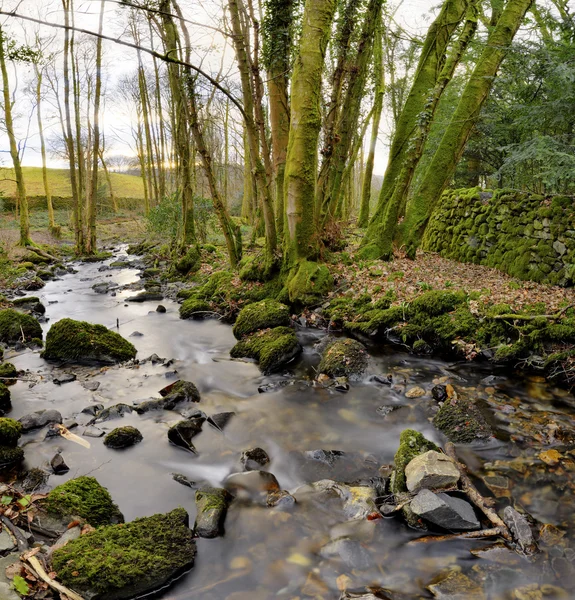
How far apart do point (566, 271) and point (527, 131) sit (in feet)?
16.0

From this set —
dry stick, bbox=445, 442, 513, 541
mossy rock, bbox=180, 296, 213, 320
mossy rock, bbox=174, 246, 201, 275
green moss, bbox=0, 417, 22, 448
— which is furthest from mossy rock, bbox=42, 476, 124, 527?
mossy rock, bbox=174, 246, 201, 275

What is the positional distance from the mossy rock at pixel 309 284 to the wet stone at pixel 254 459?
16.1 ft

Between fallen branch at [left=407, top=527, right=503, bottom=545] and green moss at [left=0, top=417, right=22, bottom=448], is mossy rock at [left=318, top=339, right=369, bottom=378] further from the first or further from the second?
green moss at [left=0, top=417, right=22, bottom=448]

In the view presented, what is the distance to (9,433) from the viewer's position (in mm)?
4297

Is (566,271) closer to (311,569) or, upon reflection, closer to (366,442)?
(366,442)

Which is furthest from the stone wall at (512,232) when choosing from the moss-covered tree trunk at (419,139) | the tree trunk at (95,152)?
the tree trunk at (95,152)

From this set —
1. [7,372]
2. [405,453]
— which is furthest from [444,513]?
[7,372]

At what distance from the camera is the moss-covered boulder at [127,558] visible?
266cm

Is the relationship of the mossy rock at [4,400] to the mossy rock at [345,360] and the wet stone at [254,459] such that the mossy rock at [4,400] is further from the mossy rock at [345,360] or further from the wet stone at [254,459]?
the mossy rock at [345,360]

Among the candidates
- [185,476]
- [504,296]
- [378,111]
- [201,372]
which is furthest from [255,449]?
[378,111]

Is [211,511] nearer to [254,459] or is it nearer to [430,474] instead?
[254,459]

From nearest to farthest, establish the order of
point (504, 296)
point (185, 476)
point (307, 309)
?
point (185, 476), point (504, 296), point (307, 309)

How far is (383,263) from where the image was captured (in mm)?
10711

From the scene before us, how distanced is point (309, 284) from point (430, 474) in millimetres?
6036
